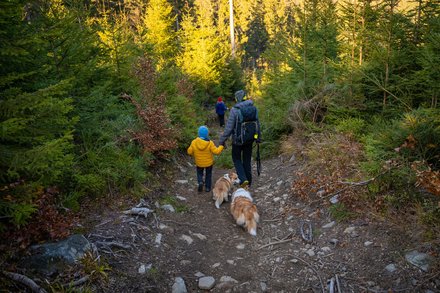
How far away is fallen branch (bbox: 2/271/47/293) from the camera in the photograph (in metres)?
3.24

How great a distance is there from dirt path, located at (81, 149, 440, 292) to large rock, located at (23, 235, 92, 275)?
1.26 feet

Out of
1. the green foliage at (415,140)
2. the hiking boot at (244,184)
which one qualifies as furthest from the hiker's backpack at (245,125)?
the green foliage at (415,140)

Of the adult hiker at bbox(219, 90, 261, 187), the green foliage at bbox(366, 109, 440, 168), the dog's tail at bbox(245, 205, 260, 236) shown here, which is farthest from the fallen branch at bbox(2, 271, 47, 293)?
the green foliage at bbox(366, 109, 440, 168)

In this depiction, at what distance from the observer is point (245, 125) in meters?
7.02

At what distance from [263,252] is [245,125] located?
310cm

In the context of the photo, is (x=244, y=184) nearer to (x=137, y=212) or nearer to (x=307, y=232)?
(x=307, y=232)

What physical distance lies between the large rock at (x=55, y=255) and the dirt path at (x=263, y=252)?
38 cm

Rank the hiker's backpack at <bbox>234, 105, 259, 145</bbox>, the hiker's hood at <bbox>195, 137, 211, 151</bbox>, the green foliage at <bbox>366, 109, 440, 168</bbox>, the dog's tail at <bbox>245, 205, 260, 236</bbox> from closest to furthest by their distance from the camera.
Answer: the green foliage at <bbox>366, 109, 440, 168</bbox>
the dog's tail at <bbox>245, 205, 260, 236</bbox>
the hiker's backpack at <bbox>234, 105, 259, 145</bbox>
the hiker's hood at <bbox>195, 137, 211, 151</bbox>

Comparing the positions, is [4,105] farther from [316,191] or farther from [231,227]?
[316,191]

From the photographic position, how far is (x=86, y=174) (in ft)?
18.3

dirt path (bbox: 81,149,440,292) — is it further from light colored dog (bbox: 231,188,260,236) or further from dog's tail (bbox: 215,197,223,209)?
dog's tail (bbox: 215,197,223,209)

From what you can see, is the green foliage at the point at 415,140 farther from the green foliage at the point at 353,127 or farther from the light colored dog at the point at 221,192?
the light colored dog at the point at 221,192

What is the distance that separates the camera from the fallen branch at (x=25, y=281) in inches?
128

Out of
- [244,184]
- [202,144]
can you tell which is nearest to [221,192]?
[244,184]
